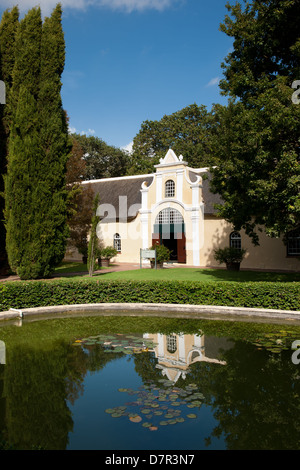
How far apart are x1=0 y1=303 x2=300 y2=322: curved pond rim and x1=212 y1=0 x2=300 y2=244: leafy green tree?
434cm

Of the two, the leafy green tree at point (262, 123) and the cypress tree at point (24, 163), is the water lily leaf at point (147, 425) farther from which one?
the cypress tree at point (24, 163)

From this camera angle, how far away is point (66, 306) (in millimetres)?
14234

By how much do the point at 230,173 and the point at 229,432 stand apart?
14308mm

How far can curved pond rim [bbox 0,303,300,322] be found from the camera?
12.9 metres

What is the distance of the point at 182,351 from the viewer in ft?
30.9

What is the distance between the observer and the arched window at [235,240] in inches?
1134

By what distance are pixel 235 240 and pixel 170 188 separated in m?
7.43

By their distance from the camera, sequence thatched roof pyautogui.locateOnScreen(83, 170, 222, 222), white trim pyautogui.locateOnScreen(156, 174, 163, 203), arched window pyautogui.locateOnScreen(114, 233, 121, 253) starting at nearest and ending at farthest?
white trim pyautogui.locateOnScreen(156, 174, 163, 203) < thatched roof pyautogui.locateOnScreen(83, 170, 222, 222) < arched window pyautogui.locateOnScreen(114, 233, 121, 253)

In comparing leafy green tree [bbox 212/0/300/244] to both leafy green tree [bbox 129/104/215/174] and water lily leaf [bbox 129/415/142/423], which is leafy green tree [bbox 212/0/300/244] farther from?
leafy green tree [bbox 129/104/215/174]

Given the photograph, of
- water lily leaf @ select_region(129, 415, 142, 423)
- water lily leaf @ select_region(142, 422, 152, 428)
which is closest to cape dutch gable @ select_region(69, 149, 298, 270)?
water lily leaf @ select_region(129, 415, 142, 423)

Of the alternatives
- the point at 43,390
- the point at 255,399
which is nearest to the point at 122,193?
the point at 43,390

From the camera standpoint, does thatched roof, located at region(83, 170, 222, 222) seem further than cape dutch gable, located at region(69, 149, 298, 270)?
Yes

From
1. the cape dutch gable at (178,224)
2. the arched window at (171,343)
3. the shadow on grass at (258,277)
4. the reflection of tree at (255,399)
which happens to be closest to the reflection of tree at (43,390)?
the arched window at (171,343)
